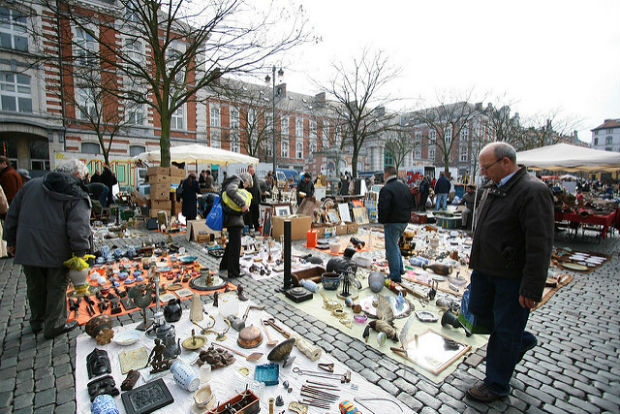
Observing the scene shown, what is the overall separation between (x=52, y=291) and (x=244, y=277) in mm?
2736

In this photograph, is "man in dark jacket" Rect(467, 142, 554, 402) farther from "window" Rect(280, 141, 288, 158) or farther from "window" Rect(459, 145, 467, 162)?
"window" Rect(459, 145, 467, 162)

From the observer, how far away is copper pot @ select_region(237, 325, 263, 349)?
3.14 m

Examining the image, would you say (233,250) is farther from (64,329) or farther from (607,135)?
(607,135)

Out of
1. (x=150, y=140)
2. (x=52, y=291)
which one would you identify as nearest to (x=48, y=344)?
(x=52, y=291)

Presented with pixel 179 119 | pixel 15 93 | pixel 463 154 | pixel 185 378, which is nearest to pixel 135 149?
pixel 179 119

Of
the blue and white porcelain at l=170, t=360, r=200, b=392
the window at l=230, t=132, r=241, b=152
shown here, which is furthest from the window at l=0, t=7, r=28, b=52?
the blue and white porcelain at l=170, t=360, r=200, b=392

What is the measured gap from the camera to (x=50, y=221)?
3045 mm

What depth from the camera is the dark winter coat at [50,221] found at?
302 centimetres

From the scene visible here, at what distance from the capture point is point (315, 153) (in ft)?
103

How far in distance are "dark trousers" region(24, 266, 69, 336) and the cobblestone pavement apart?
6.5 inches

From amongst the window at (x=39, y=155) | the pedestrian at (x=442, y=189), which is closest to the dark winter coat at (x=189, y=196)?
the pedestrian at (x=442, y=189)

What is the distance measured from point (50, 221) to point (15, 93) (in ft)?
77.4

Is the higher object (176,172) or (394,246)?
(176,172)

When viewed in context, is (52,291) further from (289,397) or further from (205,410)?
(289,397)
